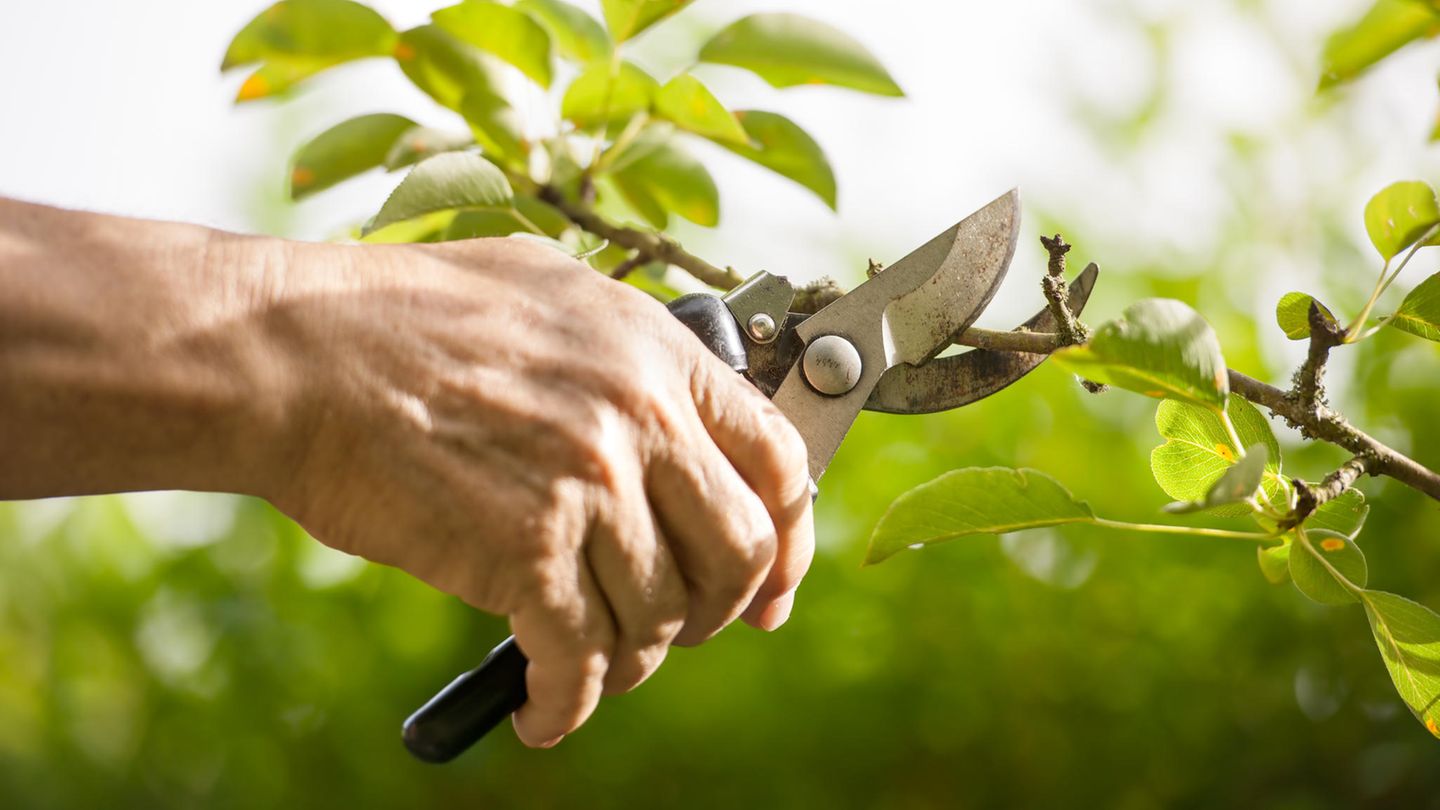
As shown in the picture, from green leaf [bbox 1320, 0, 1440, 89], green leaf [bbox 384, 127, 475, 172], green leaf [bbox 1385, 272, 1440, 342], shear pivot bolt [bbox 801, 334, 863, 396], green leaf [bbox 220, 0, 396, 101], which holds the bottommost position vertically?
shear pivot bolt [bbox 801, 334, 863, 396]

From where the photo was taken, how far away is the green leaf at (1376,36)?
532 millimetres

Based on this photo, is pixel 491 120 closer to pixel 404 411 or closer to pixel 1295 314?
pixel 404 411

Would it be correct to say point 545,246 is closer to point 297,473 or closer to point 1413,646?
point 297,473

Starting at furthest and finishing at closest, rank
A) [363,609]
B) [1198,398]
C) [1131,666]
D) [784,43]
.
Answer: [363,609] → [1131,666] → [784,43] → [1198,398]

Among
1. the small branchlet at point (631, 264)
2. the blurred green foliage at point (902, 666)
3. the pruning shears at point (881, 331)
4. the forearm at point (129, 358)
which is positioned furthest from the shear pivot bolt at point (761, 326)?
the blurred green foliage at point (902, 666)

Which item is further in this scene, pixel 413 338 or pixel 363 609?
pixel 363 609

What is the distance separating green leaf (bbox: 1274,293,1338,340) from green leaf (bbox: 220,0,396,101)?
1.75 feet

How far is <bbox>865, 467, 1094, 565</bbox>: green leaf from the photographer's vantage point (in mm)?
472

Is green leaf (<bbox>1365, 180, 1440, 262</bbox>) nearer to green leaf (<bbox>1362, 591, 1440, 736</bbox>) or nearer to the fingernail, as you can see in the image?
green leaf (<bbox>1362, 591, 1440, 736</bbox>)

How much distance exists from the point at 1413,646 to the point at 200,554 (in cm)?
148

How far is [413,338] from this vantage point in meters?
0.44

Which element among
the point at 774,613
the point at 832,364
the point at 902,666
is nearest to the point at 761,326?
the point at 832,364

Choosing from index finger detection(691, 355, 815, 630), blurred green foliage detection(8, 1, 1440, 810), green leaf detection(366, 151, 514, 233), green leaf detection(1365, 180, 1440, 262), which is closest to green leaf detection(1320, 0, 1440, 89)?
green leaf detection(1365, 180, 1440, 262)

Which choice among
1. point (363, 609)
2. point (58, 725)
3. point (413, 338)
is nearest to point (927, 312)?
point (413, 338)
